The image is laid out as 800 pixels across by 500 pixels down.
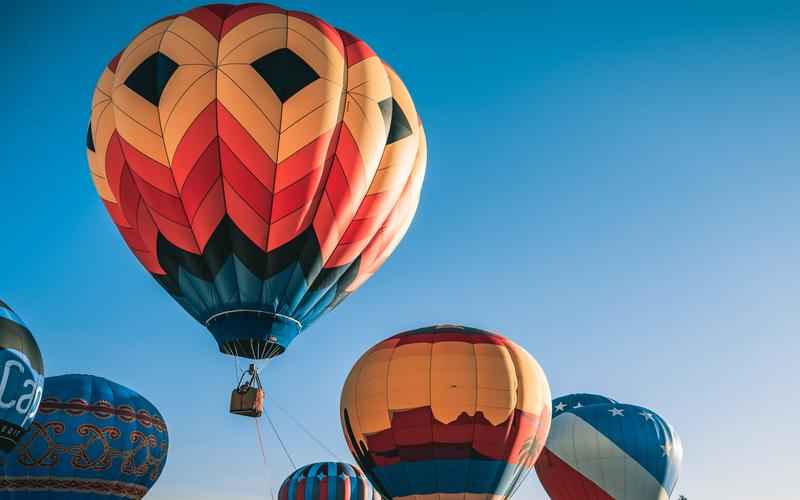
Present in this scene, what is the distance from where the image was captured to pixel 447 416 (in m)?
14.8

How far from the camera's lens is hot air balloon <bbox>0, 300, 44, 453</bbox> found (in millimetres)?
13484

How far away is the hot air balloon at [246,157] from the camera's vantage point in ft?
43.8

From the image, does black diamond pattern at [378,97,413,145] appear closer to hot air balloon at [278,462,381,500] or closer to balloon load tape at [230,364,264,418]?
balloon load tape at [230,364,264,418]

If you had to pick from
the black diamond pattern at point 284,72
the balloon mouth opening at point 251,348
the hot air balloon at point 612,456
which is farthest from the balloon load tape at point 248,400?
the hot air balloon at point 612,456

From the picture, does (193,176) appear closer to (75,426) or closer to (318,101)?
(318,101)

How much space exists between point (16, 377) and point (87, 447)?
4688 mm

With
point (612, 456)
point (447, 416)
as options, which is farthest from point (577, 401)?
point (447, 416)

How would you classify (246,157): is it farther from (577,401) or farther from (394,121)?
(577,401)

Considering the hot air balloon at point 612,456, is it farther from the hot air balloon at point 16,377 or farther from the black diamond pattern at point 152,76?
the black diamond pattern at point 152,76

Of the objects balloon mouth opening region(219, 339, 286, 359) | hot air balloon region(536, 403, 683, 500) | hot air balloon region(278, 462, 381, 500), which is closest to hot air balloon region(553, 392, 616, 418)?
hot air balloon region(536, 403, 683, 500)

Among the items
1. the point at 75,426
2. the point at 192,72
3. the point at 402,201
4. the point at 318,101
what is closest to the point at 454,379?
the point at 402,201

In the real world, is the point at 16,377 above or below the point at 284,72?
below

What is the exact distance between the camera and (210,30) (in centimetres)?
1388

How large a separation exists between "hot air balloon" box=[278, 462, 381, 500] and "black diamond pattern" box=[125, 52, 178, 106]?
51.6ft
